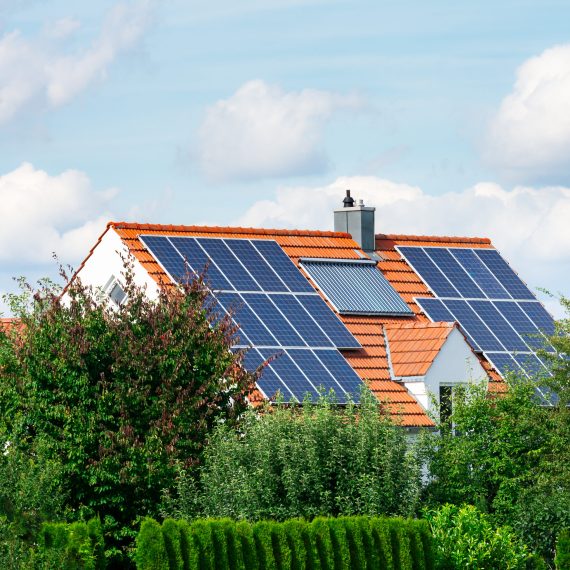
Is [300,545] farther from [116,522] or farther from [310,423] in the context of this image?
[116,522]

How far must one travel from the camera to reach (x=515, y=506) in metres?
29.9

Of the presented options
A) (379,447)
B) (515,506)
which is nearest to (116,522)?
(379,447)

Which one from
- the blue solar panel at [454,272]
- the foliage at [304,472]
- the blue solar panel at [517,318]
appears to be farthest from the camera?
the blue solar panel at [454,272]

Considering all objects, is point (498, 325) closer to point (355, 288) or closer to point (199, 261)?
point (355, 288)

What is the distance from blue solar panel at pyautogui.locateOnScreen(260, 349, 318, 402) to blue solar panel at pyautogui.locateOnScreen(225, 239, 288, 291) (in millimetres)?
2974

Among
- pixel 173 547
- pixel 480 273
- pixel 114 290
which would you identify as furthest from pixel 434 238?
pixel 173 547

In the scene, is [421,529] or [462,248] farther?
[462,248]

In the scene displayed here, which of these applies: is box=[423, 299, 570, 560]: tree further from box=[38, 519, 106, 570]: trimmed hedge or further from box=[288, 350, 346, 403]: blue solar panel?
box=[38, 519, 106, 570]: trimmed hedge

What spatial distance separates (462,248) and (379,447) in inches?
639

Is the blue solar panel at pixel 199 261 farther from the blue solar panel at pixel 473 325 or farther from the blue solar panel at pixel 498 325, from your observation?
the blue solar panel at pixel 498 325

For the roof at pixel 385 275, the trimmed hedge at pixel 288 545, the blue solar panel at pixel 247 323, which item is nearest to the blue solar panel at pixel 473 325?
the roof at pixel 385 275

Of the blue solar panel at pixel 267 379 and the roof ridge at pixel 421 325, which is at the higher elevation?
the roof ridge at pixel 421 325

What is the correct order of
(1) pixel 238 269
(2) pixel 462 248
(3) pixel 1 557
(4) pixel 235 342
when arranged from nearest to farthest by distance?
1. (3) pixel 1 557
2. (4) pixel 235 342
3. (1) pixel 238 269
4. (2) pixel 462 248

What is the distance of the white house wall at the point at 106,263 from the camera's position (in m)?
35.1
